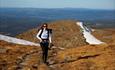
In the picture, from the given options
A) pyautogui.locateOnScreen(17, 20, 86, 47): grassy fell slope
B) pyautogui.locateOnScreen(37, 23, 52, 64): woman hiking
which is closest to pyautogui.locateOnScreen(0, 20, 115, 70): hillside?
pyautogui.locateOnScreen(37, 23, 52, 64): woman hiking

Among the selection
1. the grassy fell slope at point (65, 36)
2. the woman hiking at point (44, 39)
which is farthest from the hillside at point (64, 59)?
the grassy fell slope at point (65, 36)

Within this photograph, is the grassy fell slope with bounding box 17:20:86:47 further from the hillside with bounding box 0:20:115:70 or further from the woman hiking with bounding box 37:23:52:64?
the woman hiking with bounding box 37:23:52:64

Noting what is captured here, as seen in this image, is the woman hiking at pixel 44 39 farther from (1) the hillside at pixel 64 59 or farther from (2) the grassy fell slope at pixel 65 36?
(2) the grassy fell slope at pixel 65 36

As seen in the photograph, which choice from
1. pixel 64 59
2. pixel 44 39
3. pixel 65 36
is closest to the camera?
pixel 44 39

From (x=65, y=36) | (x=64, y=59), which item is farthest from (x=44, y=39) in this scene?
(x=65, y=36)

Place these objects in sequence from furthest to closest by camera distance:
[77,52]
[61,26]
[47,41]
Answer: [61,26] → [77,52] → [47,41]

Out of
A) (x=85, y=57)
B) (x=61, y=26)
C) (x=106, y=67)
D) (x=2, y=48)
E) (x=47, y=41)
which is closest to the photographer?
(x=106, y=67)

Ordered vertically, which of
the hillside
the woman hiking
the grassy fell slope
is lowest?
the grassy fell slope

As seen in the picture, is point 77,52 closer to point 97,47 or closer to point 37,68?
point 97,47

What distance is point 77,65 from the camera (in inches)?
643

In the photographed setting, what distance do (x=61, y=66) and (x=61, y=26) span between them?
113ft

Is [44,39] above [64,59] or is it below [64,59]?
above

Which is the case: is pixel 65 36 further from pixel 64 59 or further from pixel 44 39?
pixel 44 39

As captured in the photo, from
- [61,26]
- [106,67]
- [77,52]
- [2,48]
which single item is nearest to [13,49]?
[2,48]
